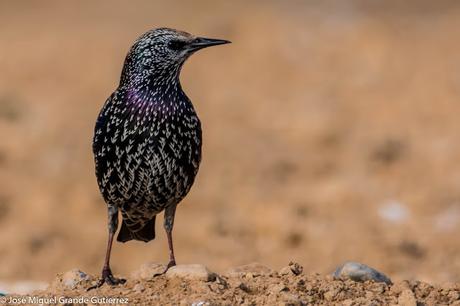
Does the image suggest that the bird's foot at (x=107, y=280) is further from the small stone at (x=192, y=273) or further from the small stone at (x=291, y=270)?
the small stone at (x=291, y=270)

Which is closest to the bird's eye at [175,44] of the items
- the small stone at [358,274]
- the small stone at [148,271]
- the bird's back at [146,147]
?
the bird's back at [146,147]

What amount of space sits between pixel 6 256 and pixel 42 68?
194 inches

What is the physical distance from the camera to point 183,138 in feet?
25.2

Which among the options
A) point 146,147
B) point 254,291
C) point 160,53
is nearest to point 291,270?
point 254,291

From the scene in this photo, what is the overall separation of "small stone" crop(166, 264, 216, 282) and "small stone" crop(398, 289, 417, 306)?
3.68 feet

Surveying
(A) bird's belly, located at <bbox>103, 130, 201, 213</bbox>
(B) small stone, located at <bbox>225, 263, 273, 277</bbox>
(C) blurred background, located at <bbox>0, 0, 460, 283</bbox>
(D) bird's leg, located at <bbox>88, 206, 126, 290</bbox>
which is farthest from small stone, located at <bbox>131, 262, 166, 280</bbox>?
(C) blurred background, located at <bbox>0, 0, 460, 283</bbox>

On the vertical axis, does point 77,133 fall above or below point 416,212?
above

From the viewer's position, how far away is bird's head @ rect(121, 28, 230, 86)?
7.80 meters

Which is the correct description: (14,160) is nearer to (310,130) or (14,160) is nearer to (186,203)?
(186,203)

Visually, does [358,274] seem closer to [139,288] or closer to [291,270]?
[291,270]

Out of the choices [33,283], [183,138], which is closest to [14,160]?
[33,283]

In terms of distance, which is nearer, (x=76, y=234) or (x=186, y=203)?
(x=76, y=234)

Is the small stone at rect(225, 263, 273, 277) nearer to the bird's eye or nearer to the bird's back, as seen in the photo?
the bird's back

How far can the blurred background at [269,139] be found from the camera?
11672 mm
